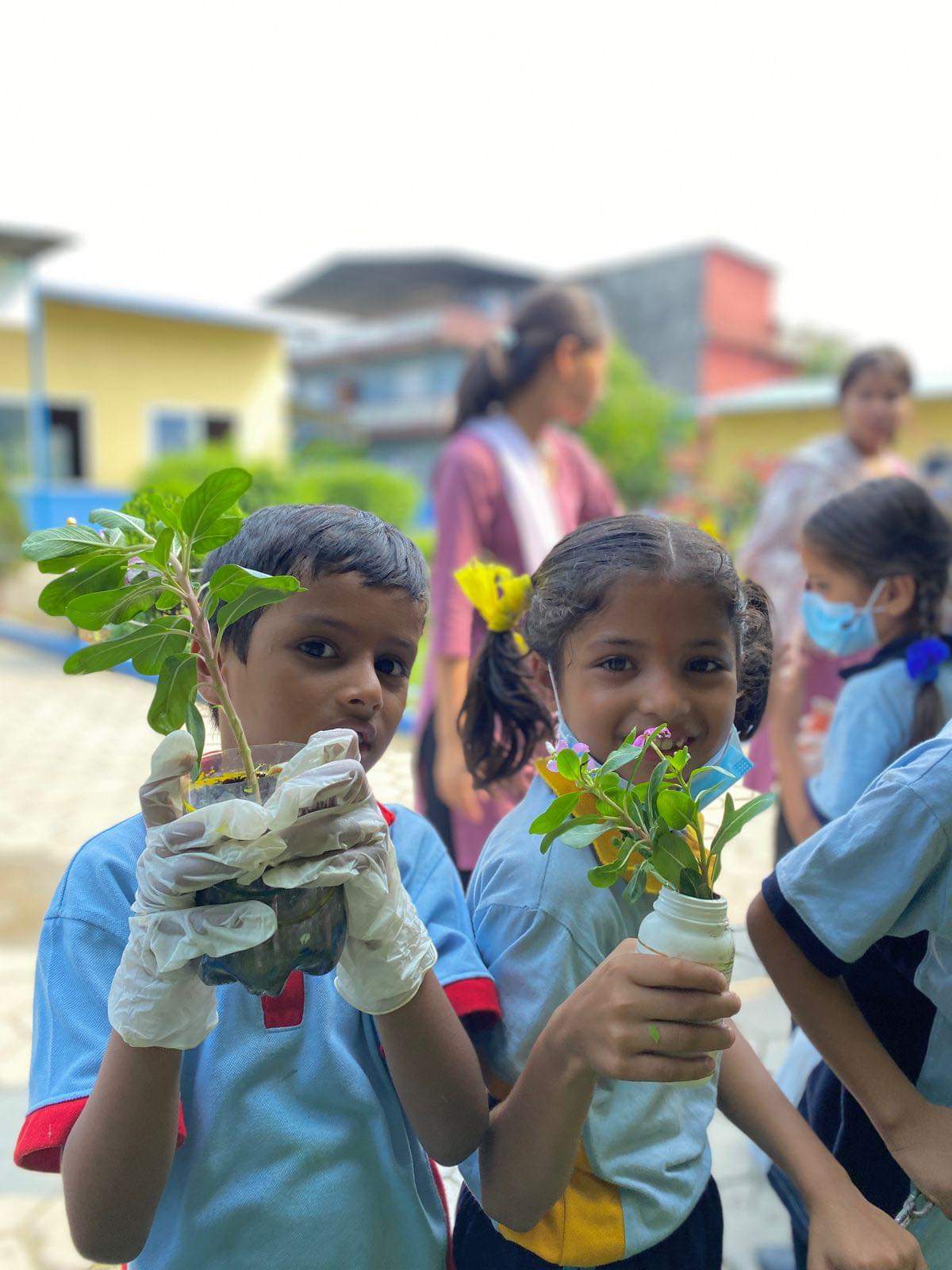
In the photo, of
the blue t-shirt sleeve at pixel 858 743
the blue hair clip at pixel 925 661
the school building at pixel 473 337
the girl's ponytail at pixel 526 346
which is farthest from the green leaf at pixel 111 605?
the school building at pixel 473 337

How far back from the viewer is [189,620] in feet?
2.75

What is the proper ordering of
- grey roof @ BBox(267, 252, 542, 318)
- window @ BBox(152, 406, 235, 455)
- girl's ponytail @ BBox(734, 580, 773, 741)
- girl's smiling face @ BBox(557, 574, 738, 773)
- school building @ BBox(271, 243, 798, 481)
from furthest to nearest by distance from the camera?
→ grey roof @ BBox(267, 252, 542, 318), school building @ BBox(271, 243, 798, 481), window @ BBox(152, 406, 235, 455), girl's ponytail @ BBox(734, 580, 773, 741), girl's smiling face @ BBox(557, 574, 738, 773)

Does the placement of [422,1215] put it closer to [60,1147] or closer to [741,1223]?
[60,1147]

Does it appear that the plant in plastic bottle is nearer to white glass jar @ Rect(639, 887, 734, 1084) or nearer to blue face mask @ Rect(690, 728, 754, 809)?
white glass jar @ Rect(639, 887, 734, 1084)

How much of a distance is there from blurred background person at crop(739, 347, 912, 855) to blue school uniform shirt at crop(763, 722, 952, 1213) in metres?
1.46

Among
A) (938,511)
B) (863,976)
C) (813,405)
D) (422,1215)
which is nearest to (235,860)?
(422,1215)

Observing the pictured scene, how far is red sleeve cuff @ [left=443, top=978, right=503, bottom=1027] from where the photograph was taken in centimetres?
101

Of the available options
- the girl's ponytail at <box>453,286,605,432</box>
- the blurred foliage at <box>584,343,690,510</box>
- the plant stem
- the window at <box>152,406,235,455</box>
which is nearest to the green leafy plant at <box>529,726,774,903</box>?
the plant stem

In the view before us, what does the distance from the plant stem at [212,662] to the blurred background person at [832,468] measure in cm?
204

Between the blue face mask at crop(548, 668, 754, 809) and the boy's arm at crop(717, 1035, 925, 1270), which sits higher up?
the blue face mask at crop(548, 668, 754, 809)

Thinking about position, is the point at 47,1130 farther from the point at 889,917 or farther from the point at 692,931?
the point at 889,917

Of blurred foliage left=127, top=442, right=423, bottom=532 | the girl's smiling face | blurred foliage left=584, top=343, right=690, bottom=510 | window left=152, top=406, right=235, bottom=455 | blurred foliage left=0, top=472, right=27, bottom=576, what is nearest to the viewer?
the girl's smiling face

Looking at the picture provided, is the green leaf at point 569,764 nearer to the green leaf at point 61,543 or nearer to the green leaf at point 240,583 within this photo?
the green leaf at point 240,583

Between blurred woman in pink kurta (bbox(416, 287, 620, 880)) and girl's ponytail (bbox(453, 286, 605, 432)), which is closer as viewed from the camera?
blurred woman in pink kurta (bbox(416, 287, 620, 880))
